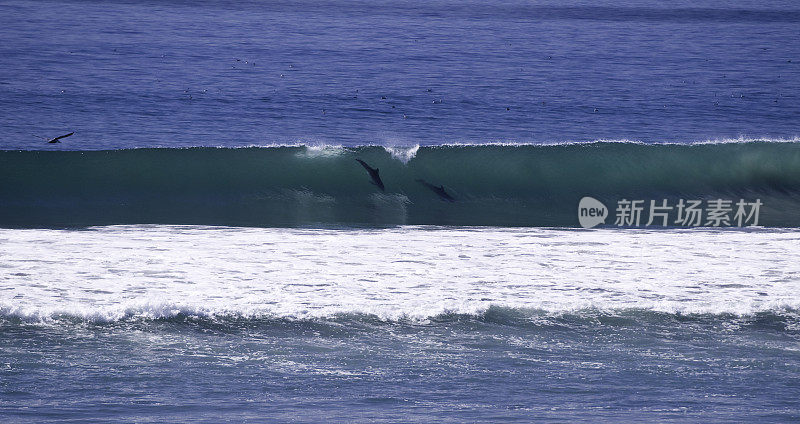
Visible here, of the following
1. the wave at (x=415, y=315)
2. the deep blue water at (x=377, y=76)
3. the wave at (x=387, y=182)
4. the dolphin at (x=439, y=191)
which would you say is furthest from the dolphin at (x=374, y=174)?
the wave at (x=415, y=315)

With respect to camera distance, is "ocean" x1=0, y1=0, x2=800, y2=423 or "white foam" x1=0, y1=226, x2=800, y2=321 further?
"white foam" x1=0, y1=226, x2=800, y2=321

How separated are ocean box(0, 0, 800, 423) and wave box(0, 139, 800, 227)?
5cm

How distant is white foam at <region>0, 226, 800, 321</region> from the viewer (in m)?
7.82

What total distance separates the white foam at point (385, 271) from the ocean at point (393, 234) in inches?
1.9

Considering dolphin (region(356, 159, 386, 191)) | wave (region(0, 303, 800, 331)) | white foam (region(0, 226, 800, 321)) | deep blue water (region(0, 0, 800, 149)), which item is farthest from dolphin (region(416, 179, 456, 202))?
wave (region(0, 303, 800, 331))

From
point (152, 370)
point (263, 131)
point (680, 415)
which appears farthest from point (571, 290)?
point (263, 131)

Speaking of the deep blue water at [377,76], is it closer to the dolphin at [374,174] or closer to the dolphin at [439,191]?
the dolphin at [374,174]

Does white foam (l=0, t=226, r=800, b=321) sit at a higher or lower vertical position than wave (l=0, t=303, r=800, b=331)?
higher

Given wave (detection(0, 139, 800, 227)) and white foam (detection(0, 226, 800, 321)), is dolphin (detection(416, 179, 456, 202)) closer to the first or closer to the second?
wave (detection(0, 139, 800, 227))

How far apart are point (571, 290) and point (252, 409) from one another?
3.74 meters

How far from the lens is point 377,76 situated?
2383 centimetres

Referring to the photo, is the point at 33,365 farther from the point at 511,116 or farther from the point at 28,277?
the point at 511,116

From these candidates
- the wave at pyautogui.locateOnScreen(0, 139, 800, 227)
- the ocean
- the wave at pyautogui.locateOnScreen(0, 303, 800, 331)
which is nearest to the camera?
the ocean

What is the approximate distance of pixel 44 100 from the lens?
19.7m
